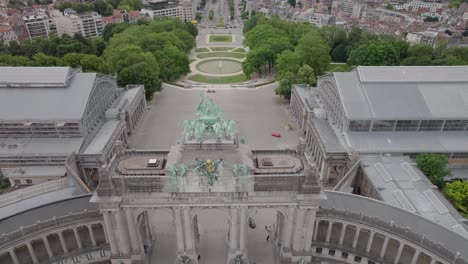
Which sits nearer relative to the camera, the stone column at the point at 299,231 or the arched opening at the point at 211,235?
the stone column at the point at 299,231

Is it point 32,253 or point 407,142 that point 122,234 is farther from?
point 407,142

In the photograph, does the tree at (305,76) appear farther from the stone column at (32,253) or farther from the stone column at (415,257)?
the stone column at (32,253)

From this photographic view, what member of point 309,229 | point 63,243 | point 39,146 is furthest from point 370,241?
point 39,146

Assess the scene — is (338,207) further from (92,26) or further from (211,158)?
(92,26)

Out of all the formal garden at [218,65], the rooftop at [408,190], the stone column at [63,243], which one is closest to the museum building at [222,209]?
the stone column at [63,243]

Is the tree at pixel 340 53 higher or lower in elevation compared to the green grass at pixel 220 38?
higher

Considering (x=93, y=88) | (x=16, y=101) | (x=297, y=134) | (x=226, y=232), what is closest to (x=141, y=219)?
(x=226, y=232)
